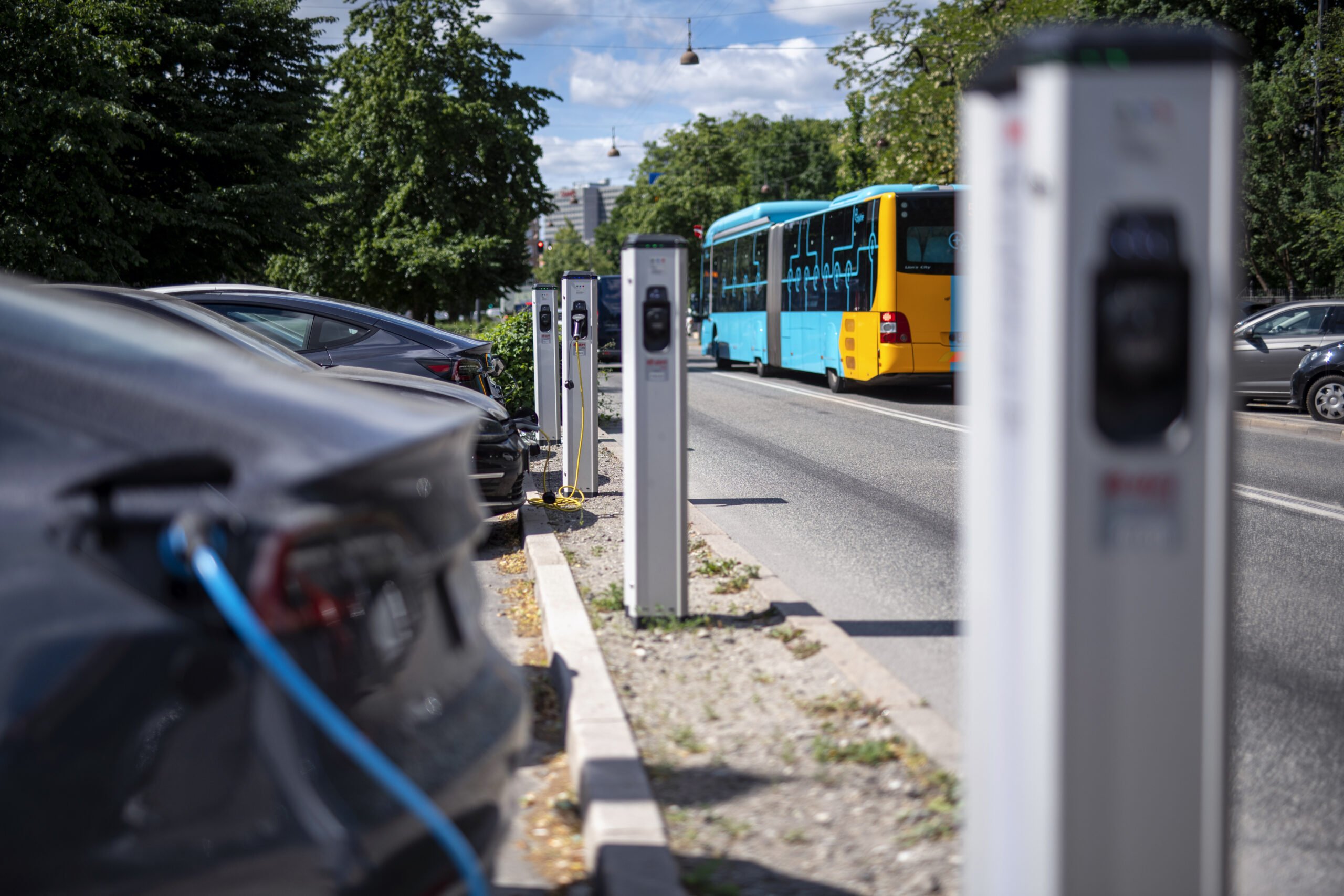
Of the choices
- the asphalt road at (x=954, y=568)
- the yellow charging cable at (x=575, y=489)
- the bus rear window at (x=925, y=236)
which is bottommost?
the asphalt road at (x=954, y=568)

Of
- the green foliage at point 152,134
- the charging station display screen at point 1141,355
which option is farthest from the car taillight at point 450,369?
the green foliage at point 152,134

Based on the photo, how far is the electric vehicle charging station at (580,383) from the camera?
9.11 metres

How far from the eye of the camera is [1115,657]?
173cm

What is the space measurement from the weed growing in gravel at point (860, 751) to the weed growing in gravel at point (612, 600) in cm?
192

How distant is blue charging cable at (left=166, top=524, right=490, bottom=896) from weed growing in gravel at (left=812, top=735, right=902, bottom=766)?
1.79m

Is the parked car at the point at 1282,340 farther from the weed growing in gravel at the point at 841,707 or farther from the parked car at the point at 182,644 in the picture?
the parked car at the point at 182,644

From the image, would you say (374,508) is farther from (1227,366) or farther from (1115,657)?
(1227,366)

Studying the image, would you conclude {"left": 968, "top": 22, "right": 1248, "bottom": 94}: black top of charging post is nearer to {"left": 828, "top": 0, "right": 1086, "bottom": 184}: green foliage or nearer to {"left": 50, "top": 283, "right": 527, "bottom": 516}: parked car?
{"left": 50, "top": 283, "right": 527, "bottom": 516}: parked car

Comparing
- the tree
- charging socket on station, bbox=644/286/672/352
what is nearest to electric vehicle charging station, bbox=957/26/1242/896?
charging socket on station, bbox=644/286/672/352

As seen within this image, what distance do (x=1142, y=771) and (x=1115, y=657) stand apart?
184 millimetres

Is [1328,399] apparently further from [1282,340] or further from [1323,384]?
[1282,340]

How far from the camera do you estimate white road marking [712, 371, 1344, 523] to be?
347 inches

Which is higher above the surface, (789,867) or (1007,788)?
(1007,788)

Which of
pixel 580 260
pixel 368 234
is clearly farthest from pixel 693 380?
pixel 580 260
